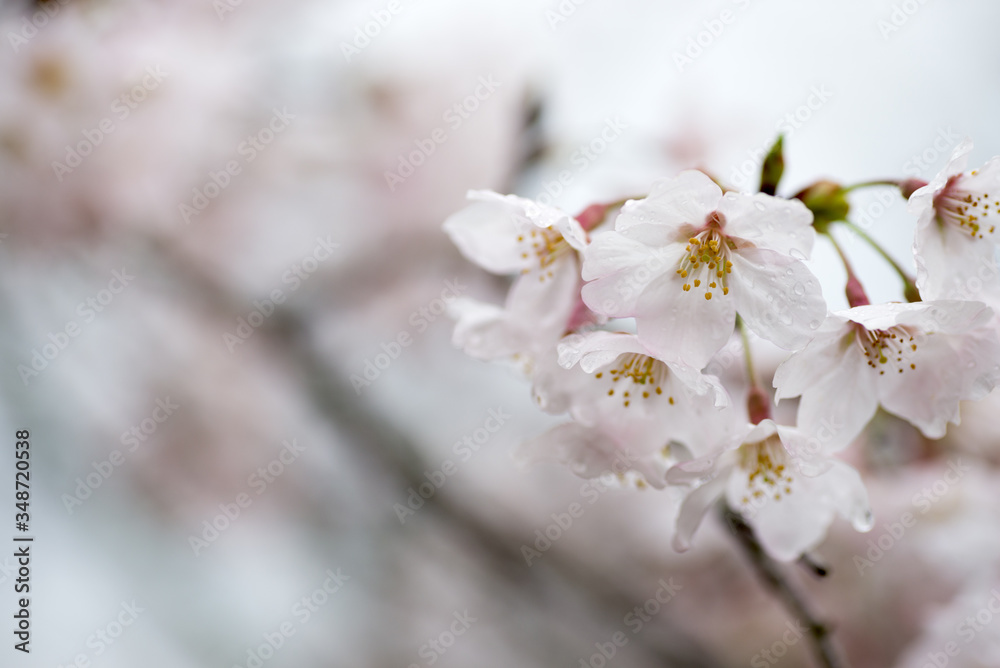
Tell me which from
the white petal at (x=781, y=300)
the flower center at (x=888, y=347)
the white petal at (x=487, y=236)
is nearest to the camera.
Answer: the white petal at (x=781, y=300)

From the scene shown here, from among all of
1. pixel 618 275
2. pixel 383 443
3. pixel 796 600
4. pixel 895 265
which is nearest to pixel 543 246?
pixel 618 275

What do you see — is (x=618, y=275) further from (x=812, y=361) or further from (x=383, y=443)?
(x=383, y=443)

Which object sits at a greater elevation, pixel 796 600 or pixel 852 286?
pixel 852 286

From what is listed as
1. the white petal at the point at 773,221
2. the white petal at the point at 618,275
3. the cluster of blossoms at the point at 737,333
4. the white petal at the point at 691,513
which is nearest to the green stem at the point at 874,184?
the cluster of blossoms at the point at 737,333

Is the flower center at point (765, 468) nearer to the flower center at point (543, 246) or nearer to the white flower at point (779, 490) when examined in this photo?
the white flower at point (779, 490)

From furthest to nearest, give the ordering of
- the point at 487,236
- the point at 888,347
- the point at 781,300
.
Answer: the point at 487,236 → the point at 888,347 → the point at 781,300


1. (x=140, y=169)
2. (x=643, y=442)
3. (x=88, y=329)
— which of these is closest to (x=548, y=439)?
(x=643, y=442)

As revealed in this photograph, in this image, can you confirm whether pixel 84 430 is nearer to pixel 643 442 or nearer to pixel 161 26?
pixel 161 26
